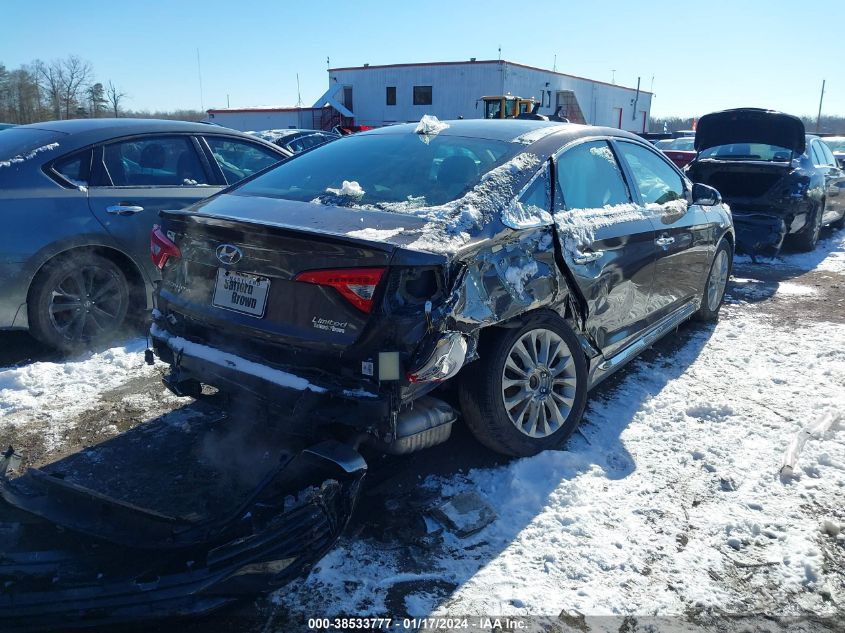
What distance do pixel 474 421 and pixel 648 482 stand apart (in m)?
Result: 0.94

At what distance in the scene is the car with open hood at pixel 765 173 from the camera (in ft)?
27.6

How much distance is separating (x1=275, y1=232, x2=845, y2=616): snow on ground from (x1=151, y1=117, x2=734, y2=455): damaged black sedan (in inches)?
12.2

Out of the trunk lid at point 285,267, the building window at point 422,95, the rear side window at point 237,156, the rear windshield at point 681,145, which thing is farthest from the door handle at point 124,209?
the building window at point 422,95

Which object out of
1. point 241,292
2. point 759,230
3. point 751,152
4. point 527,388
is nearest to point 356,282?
point 241,292

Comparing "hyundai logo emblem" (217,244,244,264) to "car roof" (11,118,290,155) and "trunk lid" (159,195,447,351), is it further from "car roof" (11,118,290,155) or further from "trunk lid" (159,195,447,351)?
"car roof" (11,118,290,155)

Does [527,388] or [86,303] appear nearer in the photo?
Result: [527,388]

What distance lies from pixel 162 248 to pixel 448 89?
36.1 meters

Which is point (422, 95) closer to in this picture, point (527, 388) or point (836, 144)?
point (836, 144)

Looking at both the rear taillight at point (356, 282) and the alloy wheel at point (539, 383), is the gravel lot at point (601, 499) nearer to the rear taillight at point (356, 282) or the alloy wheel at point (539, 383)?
the alloy wheel at point (539, 383)

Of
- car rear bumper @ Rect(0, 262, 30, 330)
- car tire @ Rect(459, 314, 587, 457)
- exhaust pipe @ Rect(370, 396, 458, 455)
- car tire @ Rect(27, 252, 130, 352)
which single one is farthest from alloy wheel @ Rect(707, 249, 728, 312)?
car rear bumper @ Rect(0, 262, 30, 330)

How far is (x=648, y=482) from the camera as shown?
317 cm

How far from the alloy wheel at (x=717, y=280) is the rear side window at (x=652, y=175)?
1.02 metres

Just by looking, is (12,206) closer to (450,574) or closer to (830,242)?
(450,574)

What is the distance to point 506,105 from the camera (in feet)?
91.6
